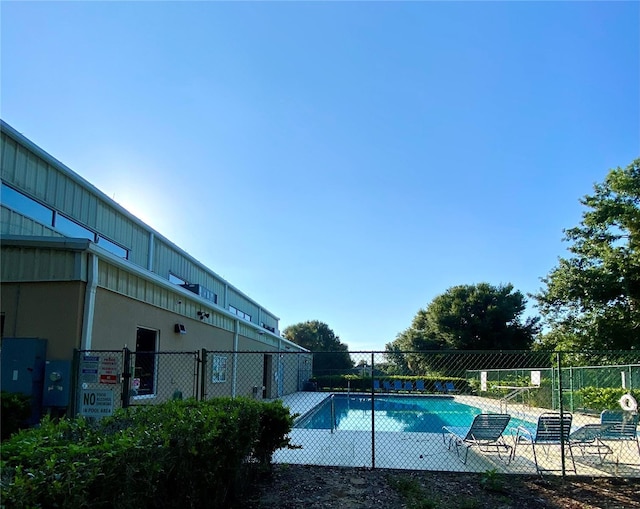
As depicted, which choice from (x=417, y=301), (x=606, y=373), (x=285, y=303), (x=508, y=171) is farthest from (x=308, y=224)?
(x=417, y=301)

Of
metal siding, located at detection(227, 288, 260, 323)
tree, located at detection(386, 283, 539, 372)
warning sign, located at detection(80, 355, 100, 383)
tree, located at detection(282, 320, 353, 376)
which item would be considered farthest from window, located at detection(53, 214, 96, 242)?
tree, located at detection(282, 320, 353, 376)

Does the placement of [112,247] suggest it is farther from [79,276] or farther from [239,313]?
[239,313]

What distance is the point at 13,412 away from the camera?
635 centimetres

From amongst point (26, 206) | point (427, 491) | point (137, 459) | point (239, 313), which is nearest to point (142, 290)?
point (26, 206)

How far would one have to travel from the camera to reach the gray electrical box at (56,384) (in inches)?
276

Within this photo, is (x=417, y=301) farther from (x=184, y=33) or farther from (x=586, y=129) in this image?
(x=184, y=33)

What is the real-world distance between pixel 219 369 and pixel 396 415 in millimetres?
6877

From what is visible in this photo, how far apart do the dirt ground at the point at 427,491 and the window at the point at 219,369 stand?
7.84 metres

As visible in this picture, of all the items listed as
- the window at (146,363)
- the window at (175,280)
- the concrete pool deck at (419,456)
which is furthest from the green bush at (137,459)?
the window at (175,280)

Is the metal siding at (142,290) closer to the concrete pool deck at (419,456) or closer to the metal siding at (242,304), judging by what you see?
the concrete pool deck at (419,456)

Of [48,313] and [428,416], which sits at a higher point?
[48,313]

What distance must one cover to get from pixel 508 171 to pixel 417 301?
3360 centimetres

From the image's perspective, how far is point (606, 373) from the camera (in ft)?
50.0

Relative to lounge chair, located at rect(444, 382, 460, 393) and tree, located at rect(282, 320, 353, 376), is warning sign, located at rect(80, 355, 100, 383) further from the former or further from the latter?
tree, located at rect(282, 320, 353, 376)
